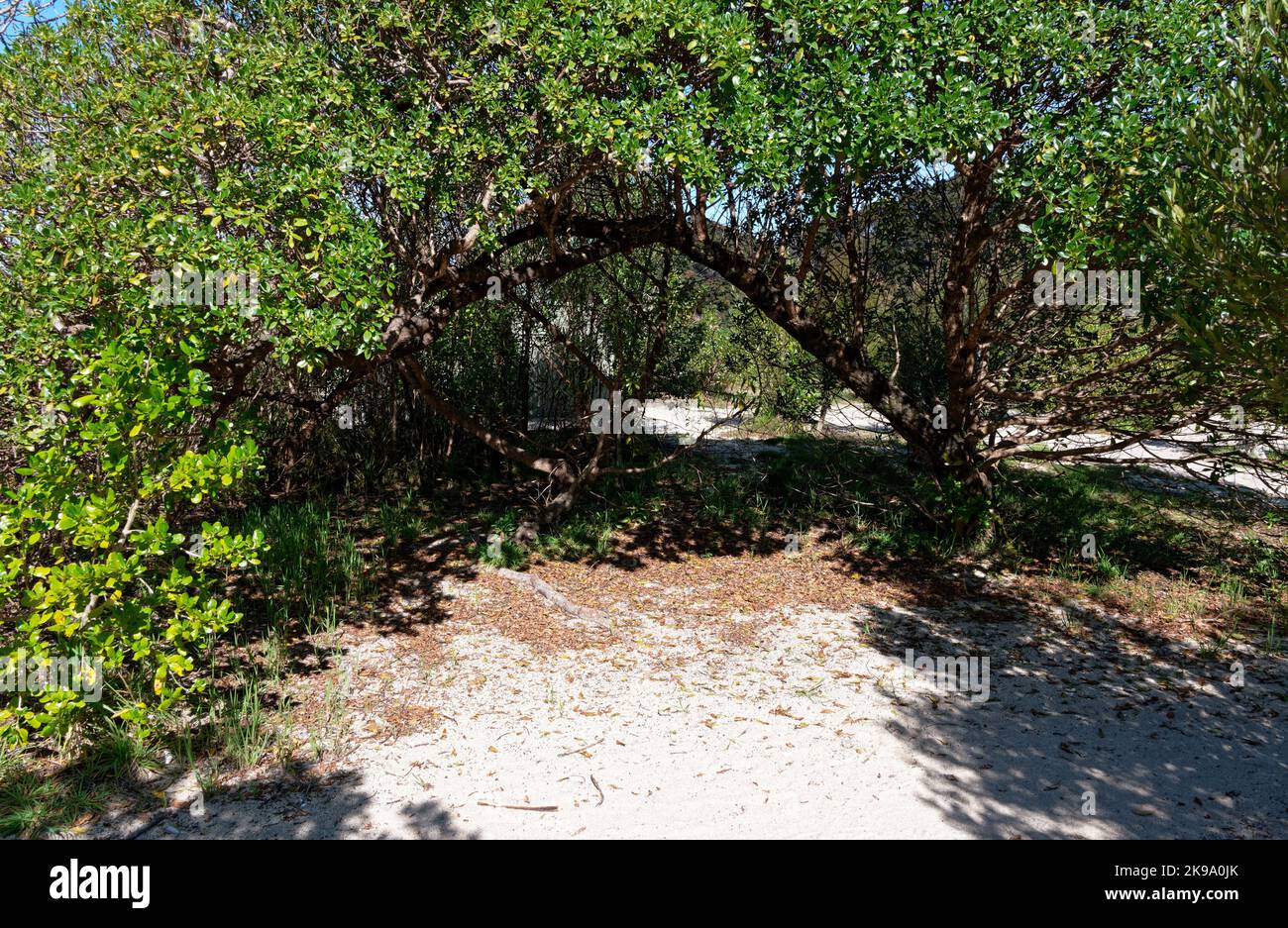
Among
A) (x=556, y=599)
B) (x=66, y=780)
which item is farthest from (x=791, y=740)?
(x=66, y=780)

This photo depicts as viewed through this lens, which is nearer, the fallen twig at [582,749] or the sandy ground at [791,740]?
the sandy ground at [791,740]

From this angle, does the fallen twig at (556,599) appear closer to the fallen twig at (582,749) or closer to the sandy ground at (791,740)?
the sandy ground at (791,740)

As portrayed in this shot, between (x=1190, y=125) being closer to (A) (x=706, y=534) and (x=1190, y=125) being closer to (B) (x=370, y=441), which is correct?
(A) (x=706, y=534)

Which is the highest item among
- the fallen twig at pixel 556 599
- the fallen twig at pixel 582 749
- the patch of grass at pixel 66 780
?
the fallen twig at pixel 556 599

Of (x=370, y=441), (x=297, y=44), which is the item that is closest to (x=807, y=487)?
(x=370, y=441)

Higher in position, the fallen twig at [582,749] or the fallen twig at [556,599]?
the fallen twig at [556,599]

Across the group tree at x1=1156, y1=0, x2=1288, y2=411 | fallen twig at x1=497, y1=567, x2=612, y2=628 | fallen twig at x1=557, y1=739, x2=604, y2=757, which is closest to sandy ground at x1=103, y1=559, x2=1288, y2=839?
fallen twig at x1=557, y1=739, x2=604, y2=757

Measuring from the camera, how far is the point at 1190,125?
3451mm

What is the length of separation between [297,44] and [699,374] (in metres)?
4.60

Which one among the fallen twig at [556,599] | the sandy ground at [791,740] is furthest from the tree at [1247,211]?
the fallen twig at [556,599]

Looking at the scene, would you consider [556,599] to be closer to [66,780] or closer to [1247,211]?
[66,780]

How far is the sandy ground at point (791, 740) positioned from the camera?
3.44 m

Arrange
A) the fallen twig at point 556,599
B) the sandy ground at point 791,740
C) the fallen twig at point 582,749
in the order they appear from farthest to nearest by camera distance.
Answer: the fallen twig at point 556,599
the fallen twig at point 582,749
the sandy ground at point 791,740

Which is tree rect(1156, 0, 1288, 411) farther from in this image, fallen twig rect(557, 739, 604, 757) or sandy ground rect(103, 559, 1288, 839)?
fallen twig rect(557, 739, 604, 757)
